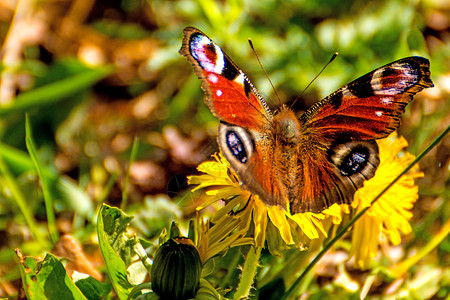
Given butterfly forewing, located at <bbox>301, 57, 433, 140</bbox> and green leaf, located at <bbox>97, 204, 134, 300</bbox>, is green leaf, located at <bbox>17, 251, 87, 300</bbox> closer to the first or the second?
green leaf, located at <bbox>97, 204, 134, 300</bbox>

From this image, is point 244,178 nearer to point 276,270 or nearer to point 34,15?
point 276,270

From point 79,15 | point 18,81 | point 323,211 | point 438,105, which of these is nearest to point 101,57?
point 79,15

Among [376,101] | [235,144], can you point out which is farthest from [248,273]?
[376,101]

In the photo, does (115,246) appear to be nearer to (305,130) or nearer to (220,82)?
(220,82)

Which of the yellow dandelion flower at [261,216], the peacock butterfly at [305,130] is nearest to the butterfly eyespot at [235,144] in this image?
the peacock butterfly at [305,130]

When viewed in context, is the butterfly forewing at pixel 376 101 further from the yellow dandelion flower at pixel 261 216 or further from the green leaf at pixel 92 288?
the green leaf at pixel 92 288
